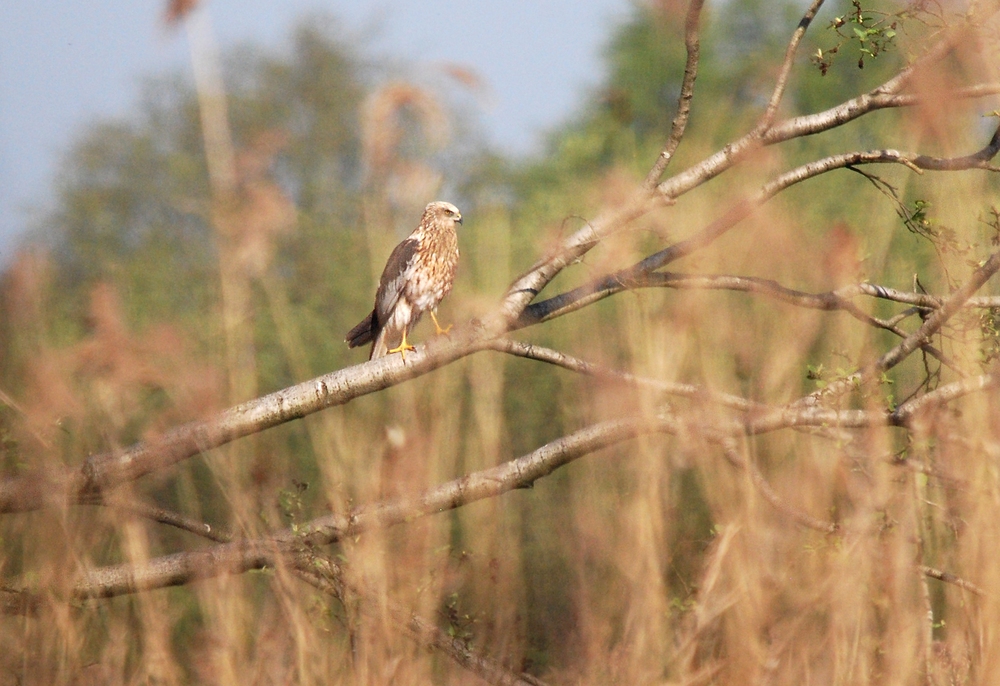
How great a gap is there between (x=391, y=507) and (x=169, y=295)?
11718mm

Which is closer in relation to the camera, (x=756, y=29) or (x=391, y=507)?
(x=391, y=507)

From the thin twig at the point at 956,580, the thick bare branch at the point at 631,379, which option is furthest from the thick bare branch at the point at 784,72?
the thin twig at the point at 956,580

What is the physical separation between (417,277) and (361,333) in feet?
2.88

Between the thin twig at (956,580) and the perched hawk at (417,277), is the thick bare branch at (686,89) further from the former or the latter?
the perched hawk at (417,277)

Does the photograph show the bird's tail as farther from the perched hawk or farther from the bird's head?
the bird's head

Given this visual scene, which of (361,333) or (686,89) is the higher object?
(686,89)

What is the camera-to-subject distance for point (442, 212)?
19.3 feet

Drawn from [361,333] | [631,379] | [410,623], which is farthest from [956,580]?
[361,333]

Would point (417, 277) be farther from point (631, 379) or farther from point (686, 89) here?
point (631, 379)

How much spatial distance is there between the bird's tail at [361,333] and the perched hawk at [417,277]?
35 centimetres

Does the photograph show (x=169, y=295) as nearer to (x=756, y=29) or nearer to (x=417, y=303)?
(x=417, y=303)

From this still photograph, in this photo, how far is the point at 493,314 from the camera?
11.8 ft

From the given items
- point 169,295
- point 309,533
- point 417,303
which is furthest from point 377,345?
point 169,295

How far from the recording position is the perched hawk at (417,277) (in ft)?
18.1
